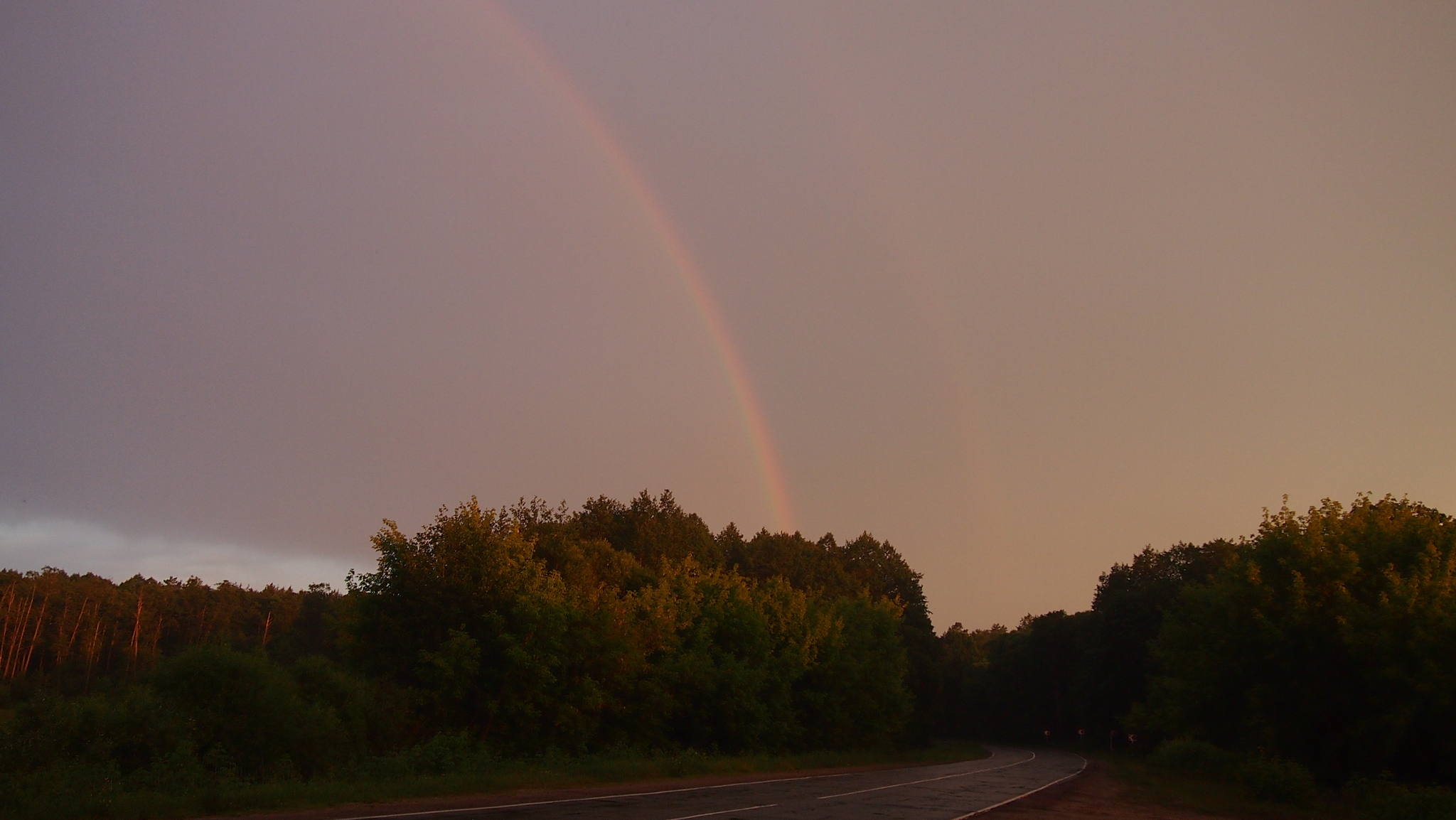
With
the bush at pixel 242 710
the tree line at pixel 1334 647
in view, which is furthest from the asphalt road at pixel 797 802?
the bush at pixel 242 710

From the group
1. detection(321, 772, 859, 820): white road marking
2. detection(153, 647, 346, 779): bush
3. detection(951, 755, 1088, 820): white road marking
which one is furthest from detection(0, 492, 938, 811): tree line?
detection(951, 755, 1088, 820): white road marking

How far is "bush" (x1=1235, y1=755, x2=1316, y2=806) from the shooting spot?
87.6ft

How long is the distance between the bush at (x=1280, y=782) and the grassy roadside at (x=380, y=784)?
16707 millimetres

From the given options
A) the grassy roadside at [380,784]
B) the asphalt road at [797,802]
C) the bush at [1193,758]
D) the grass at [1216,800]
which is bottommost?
the grass at [1216,800]

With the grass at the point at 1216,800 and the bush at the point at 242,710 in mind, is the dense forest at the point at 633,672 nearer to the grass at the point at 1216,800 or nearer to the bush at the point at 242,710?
the bush at the point at 242,710

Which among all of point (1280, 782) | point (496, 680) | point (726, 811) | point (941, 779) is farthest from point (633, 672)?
point (1280, 782)

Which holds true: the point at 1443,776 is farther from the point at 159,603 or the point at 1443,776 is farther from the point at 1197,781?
the point at 159,603

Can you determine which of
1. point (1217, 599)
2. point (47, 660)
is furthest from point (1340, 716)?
point (47, 660)

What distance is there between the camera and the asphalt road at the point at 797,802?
54.1ft

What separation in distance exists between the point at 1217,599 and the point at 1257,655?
2.48 metres

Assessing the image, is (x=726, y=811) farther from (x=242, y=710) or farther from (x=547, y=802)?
(x=242, y=710)

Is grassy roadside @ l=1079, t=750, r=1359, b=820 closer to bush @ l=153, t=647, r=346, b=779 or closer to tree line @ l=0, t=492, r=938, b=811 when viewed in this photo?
tree line @ l=0, t=492, r=938, b=811

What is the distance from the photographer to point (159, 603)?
360 feet

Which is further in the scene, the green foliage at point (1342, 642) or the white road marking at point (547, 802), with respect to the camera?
the green foliage at point (1342, 642)
